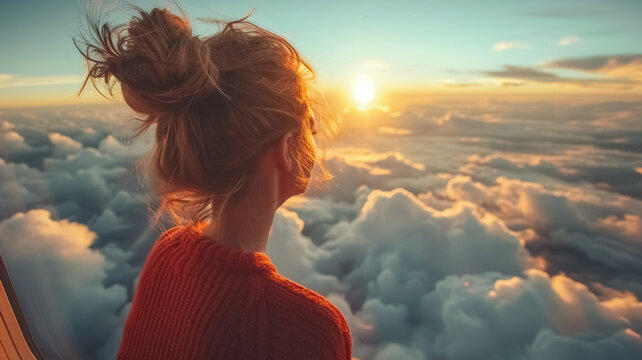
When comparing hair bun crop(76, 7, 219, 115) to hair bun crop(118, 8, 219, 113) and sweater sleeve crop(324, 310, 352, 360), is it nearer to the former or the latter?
hair bun crop(118, 8, 219, 113)

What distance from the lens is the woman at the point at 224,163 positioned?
47cm

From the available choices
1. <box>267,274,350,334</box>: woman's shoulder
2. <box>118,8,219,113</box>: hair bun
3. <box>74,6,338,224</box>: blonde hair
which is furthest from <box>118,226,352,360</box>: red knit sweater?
<box>118,8,219,113</box>: hair bun

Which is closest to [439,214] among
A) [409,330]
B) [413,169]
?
[409,330]

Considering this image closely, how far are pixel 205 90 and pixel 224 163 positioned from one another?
103mm

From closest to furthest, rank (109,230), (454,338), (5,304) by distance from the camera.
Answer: (5,304) → (109,230) → (454,338)

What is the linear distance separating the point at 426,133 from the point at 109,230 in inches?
149

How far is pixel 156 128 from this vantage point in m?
0.55

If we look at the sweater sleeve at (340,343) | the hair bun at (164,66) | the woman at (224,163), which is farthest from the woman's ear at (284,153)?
the sweater sleeve at (340,343)

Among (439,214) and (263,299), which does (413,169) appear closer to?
(263,299)

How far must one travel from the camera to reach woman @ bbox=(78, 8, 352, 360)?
0.47 meters

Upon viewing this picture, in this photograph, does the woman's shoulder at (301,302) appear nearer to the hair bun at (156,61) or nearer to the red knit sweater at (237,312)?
the red knit sweater at (237,312)

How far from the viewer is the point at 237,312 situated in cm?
47

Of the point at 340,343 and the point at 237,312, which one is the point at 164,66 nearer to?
the point at 237,312

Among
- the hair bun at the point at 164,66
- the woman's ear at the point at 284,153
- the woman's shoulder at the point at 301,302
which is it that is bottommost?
the woman's shoulder at the point at 301,302
